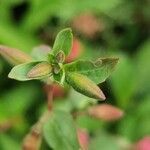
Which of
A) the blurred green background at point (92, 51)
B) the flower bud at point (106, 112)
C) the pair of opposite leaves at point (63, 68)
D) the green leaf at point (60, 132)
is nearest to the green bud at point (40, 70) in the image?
the pair of opposite leaves at point (63, 68)

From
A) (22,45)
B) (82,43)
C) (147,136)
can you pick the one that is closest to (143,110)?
(147,136)

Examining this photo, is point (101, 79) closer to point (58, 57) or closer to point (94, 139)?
point (58, 57)

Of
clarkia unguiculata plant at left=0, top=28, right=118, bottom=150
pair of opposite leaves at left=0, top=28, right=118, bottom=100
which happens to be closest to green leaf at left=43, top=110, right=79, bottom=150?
clarkia unguiculata plant at left=0, top=28, right=118, bottom=150

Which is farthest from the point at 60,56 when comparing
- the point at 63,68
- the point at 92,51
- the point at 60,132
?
the point at 92,51

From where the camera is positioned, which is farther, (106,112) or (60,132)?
(106,112)

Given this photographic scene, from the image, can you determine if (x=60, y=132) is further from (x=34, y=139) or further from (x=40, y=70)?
(x=40, y=70)

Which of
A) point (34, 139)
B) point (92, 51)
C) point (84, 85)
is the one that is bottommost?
point (34, 139)

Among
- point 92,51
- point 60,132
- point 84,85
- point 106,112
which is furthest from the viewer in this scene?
point 92,51
